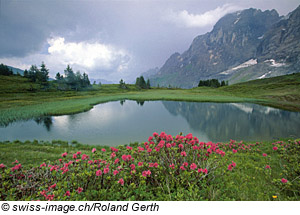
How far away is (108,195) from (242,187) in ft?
11.0

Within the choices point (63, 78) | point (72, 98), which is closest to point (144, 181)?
point (72, 98)

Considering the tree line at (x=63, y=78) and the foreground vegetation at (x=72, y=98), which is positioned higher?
the tree line at (x=63, y=78)

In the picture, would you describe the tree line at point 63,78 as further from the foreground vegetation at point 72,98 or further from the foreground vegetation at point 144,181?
the foreground vegetation at point 144,181

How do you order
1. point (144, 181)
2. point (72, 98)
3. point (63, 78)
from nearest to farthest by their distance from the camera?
point (144, 181) → point (72, 98) → point (63, 78)

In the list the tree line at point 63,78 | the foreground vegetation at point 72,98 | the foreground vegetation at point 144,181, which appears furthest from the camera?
the tree line at point 63,78

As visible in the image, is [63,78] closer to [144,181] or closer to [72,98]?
[72,98]

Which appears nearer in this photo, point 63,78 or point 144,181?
point 144,181

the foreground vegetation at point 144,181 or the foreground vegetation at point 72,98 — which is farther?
the foreground vegetation at point 72,98

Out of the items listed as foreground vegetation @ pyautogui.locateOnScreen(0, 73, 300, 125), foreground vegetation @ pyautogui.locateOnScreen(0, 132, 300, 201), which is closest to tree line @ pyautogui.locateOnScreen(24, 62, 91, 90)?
foreground vegetation @ pyautogui.locateOnScreen(0, 73, 300, 125)

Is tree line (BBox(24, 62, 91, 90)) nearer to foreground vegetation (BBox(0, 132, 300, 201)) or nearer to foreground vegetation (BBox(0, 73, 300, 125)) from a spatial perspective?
foreground vegetation (BBox(0, 73, 300, 125))

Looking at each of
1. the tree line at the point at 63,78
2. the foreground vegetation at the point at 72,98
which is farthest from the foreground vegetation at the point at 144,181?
the tree line at the point at 63,78

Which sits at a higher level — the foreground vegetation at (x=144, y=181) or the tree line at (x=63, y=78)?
the tree line at (x=63, y=78)

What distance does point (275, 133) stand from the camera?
12.3 meters

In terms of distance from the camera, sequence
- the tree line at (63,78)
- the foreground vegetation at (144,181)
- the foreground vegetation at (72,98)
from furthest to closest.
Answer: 1. the tree line at (63,78)
2. the foreground vegetation at (72,98)
3. the foreground vegetation at (144,181)
